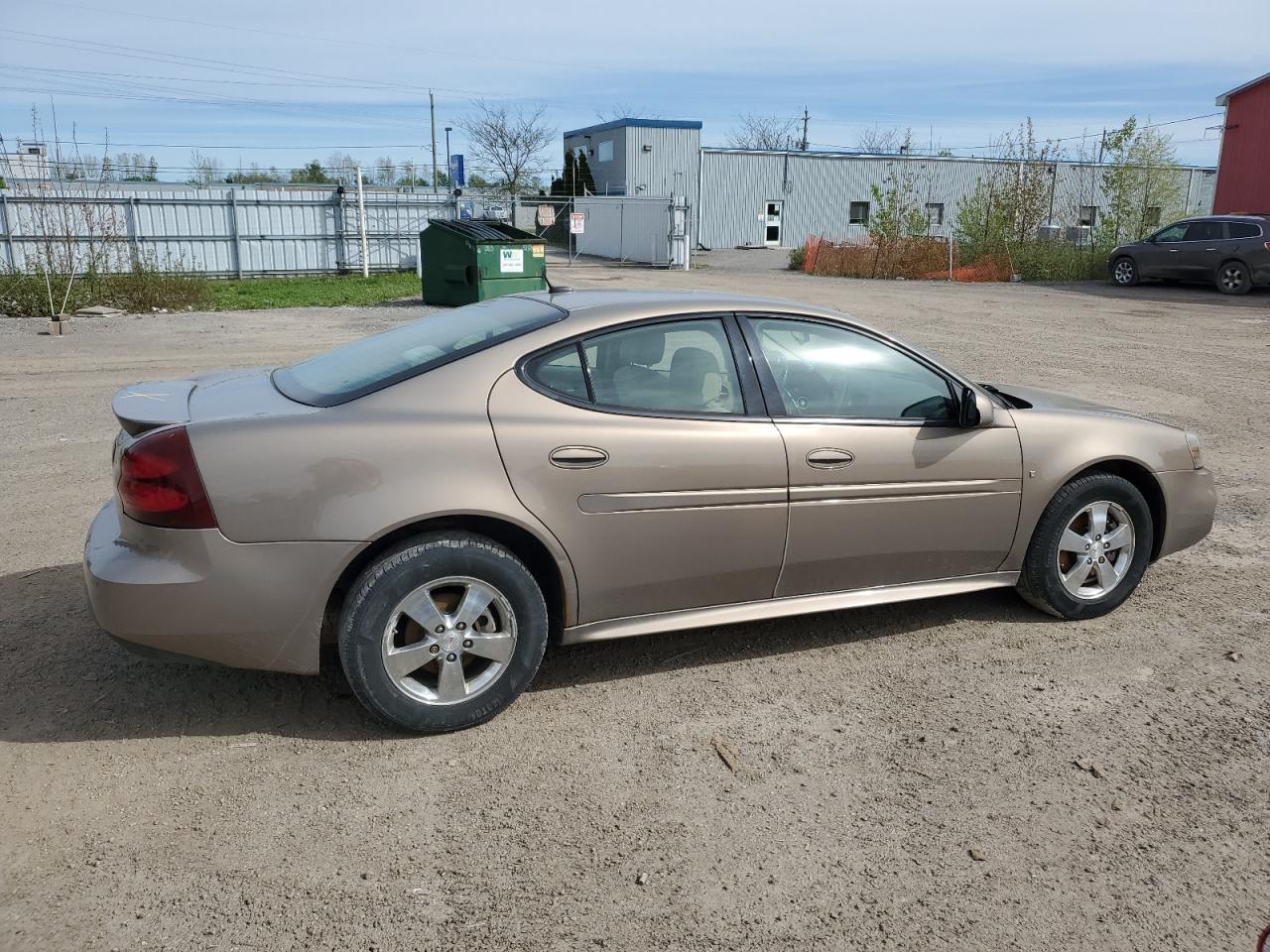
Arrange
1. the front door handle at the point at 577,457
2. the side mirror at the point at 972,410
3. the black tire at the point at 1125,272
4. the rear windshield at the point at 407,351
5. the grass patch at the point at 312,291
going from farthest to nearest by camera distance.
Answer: the black tire at the point at 1125,272, the grass patch at the point at 312,291, the side mirror at the point at 972,410, the rear windshield at the point at 407,351, the front door handle at the point at 577,457

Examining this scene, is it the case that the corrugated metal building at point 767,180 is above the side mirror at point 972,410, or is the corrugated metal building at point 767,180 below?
above

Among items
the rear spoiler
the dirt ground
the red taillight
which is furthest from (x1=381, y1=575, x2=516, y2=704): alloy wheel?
the rear spoiler

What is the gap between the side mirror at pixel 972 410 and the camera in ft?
14.8

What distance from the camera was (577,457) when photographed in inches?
151

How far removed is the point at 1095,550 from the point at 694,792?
2.53 meters

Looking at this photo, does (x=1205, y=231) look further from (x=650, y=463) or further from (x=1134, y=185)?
(x=650, y=463)

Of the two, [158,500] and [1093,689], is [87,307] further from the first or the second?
[1093,689]

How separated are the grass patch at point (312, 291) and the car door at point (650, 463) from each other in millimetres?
17656

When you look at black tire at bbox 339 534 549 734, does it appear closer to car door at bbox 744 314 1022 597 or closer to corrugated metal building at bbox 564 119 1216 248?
car door at bbox 744 314 1022 597

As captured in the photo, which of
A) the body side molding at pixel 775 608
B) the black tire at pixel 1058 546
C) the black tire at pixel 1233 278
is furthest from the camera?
the black tire at pixel 1233 278

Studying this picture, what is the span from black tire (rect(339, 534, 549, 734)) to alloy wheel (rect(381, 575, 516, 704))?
0.02m

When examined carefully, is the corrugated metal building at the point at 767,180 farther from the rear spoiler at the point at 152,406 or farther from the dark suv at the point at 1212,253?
the rear spoiler at the point at 152,406

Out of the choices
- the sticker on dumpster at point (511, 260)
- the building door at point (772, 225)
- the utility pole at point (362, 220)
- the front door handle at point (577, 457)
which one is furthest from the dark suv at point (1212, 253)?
the building door at point (772, 225)

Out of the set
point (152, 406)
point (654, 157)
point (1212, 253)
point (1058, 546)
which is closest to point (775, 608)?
point (1058, 546)
